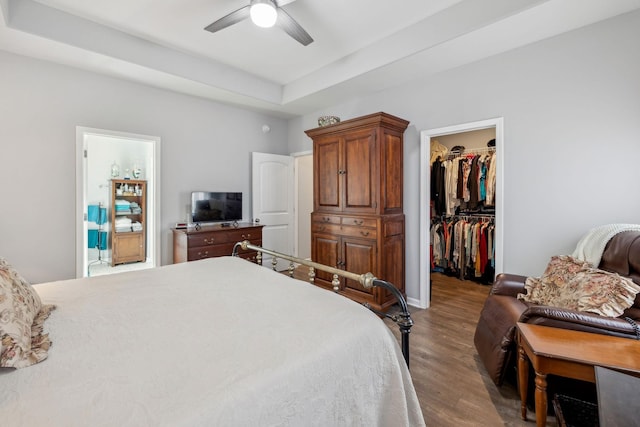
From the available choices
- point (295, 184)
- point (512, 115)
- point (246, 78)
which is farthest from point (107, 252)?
point (512, 115)

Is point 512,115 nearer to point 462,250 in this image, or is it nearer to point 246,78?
point 462,250

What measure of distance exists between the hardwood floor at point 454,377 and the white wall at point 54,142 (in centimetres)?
334

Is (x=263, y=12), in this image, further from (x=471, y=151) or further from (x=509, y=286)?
(x=471, y=151)

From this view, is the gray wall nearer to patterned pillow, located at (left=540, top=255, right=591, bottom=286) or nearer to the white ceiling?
the white ceiling

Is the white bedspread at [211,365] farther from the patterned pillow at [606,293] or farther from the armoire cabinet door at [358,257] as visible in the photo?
the armoire cabinet door at [358,257]

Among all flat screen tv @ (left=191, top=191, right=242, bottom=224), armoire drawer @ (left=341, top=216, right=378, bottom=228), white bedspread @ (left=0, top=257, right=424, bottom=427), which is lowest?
white bedspread @ (left=0, top=257, right=424, bottom=427)

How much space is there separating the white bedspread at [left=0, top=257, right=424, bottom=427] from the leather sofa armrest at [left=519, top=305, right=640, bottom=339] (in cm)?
94

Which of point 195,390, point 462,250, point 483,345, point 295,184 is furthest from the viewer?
point 295,184

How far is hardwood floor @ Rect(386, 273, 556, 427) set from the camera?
1712mm

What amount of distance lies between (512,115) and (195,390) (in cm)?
327

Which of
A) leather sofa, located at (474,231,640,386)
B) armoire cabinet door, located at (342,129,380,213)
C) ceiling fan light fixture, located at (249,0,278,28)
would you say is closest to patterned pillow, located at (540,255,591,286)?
leather sofa, located at (474,231,640,386)

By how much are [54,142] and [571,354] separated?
14.9 ft

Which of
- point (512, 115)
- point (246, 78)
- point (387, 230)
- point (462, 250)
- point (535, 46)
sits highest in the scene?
point (246, 78)

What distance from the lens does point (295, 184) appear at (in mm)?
5207
